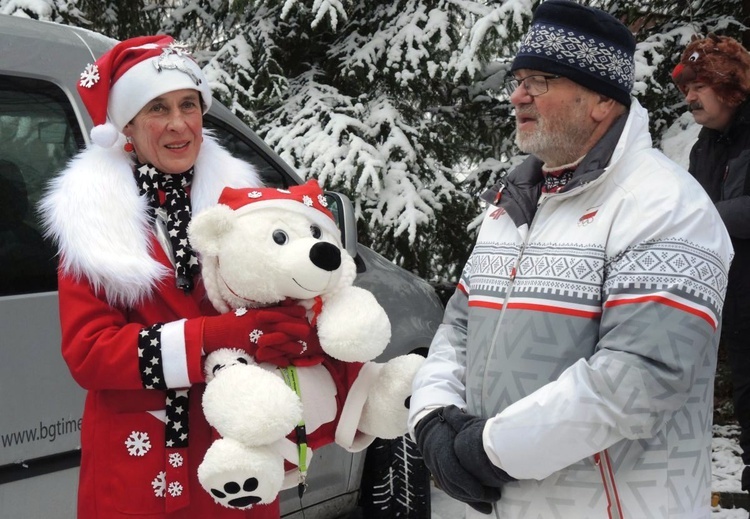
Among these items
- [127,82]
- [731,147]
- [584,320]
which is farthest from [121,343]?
[731,147]

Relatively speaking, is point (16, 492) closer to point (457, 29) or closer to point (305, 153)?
point (305, 153)

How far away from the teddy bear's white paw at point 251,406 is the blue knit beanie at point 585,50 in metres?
0.96

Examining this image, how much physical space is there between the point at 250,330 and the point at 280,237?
0.78 feet

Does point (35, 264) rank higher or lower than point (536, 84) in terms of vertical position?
lower

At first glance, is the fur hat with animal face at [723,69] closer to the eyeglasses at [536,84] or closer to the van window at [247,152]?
the van window at [247,152]

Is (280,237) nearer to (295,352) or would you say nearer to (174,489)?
(295,352)

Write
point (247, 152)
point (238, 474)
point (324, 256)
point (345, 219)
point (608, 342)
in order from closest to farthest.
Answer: point (608, 342) → point (238, 474) → point (324, 256) → point (345, 219) → point (247, 152)

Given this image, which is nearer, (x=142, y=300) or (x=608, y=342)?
(x=608, y=342)

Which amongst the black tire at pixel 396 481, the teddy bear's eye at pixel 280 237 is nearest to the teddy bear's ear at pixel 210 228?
the teddy bear's eye at pixel 280 237

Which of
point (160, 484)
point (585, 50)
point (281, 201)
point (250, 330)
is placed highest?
point (585, 50)

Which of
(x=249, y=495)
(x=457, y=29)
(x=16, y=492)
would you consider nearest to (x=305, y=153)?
(x=457, y=29)

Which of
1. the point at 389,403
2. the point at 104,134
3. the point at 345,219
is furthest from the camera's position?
the point at 345,219

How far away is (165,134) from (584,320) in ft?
3.81

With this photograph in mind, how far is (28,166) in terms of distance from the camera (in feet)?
8.69
